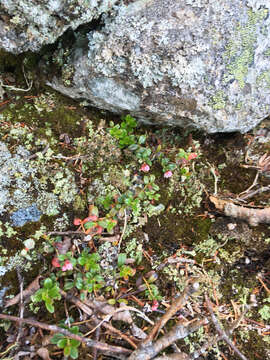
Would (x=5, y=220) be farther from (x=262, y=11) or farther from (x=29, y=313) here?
(x=262, y=11)

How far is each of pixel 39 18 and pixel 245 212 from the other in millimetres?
2676

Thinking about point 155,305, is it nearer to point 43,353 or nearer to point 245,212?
point 43,353

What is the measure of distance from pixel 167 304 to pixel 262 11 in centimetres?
295

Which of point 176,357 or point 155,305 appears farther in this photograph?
point 155,305

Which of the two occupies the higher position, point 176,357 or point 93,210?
point 93,210

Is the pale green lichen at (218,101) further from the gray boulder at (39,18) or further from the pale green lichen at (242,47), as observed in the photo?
the gray boulder at (39,18)

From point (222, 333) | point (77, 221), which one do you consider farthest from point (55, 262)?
point (222, 333)

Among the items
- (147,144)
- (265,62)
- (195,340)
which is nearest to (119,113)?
(147,144)

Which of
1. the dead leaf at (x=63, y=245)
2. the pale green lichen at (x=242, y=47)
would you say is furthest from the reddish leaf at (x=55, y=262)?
A: the pale green lichen at (x=242, y=47)

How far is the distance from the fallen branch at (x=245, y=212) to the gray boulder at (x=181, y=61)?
84 centimetres

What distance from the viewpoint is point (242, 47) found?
2.86 metres

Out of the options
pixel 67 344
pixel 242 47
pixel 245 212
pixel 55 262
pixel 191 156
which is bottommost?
pixel 67 344

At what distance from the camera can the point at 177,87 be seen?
9.41 ft

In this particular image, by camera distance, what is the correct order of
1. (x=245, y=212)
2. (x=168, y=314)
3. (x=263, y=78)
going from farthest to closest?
(x=245, y=212)
(x=263, y=78)
(x=168, y=314)
